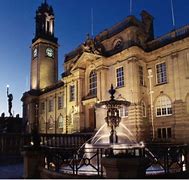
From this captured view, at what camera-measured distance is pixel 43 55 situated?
166 feet

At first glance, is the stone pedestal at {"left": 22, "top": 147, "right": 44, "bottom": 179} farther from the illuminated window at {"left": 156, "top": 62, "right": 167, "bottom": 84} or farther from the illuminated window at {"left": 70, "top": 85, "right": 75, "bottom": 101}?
the illuminated window at {"left": 70, "top": 85, "right": 75, "bottom": 101}

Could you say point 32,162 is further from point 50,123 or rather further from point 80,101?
point 50,123

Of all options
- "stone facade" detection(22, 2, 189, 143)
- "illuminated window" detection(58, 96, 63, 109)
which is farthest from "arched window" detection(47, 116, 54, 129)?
"stone facade" detection(22, 2, 189, 143)

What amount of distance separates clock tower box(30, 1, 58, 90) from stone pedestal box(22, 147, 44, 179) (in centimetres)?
3989

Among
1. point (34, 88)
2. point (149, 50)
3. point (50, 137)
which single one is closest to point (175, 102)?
point (149, 50)

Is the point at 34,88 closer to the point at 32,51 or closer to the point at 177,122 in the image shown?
the point at 32,51

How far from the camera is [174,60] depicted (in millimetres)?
26188

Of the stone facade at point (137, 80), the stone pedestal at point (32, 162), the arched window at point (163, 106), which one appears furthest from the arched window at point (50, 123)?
the stone pedestal at point (32, 162)

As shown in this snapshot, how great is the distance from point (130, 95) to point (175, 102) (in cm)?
481

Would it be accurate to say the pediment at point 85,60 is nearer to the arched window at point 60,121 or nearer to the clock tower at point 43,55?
the arched window at point 60,121

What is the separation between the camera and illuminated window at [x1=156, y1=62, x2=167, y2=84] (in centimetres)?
2731

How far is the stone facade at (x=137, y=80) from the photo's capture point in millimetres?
25500

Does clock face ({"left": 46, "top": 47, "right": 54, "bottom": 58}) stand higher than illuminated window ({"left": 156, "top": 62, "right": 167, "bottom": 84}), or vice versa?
clock face ({"left": 46, "top": 47, "right": 54, "bottom": 58})

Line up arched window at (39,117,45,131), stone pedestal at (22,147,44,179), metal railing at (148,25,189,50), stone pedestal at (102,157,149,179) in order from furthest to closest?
1. arched window at (39,117,45,131)
2. metal railing at (148,25,189,50)
3. stone pedestal at (22,147,44,179)
4. stone pedestal at (102,157,149,179)
